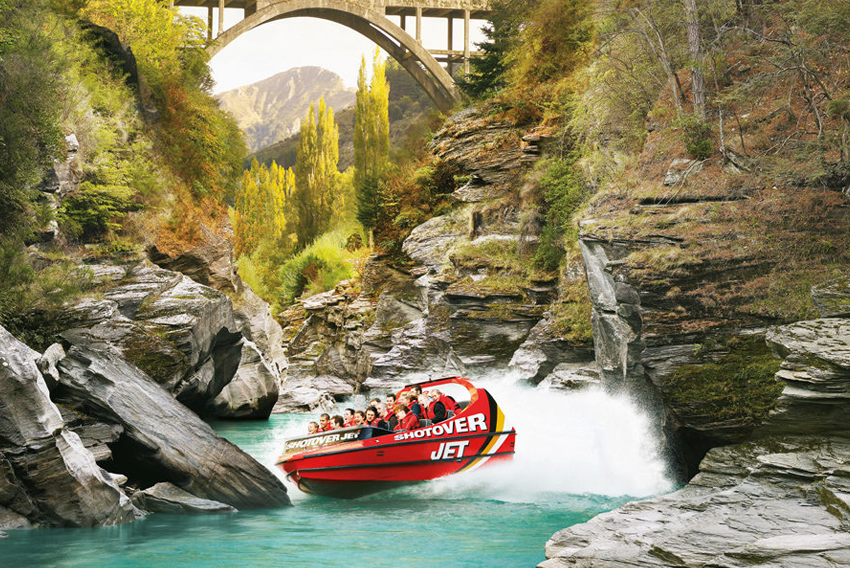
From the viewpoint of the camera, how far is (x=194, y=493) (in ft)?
39.7

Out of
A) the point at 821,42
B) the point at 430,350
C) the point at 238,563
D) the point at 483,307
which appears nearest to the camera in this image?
the point at 238,563

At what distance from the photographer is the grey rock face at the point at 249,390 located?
24.8 meters

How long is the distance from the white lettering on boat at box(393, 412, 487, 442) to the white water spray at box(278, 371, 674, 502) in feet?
2.35

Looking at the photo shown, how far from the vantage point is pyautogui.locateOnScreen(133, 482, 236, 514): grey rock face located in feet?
37.7

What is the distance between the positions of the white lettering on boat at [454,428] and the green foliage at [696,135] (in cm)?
731

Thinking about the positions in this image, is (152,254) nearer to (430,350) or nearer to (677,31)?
(430,350)

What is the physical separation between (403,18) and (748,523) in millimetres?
34464

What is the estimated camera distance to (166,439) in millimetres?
12312

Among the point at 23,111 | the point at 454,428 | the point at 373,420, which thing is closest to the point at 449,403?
the point at 454,428

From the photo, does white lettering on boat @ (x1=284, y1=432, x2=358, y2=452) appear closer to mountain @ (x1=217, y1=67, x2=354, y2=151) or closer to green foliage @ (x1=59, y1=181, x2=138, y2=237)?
green foliage @ (x1=59, y1=181, x2=138, y2=237)

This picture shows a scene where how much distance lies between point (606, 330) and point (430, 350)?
11.1 m

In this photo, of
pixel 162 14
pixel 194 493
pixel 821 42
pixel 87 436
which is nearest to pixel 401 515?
→ pixel 194 493

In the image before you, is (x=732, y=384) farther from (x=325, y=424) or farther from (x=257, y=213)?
(x=257, y=213)

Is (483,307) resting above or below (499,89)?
below
